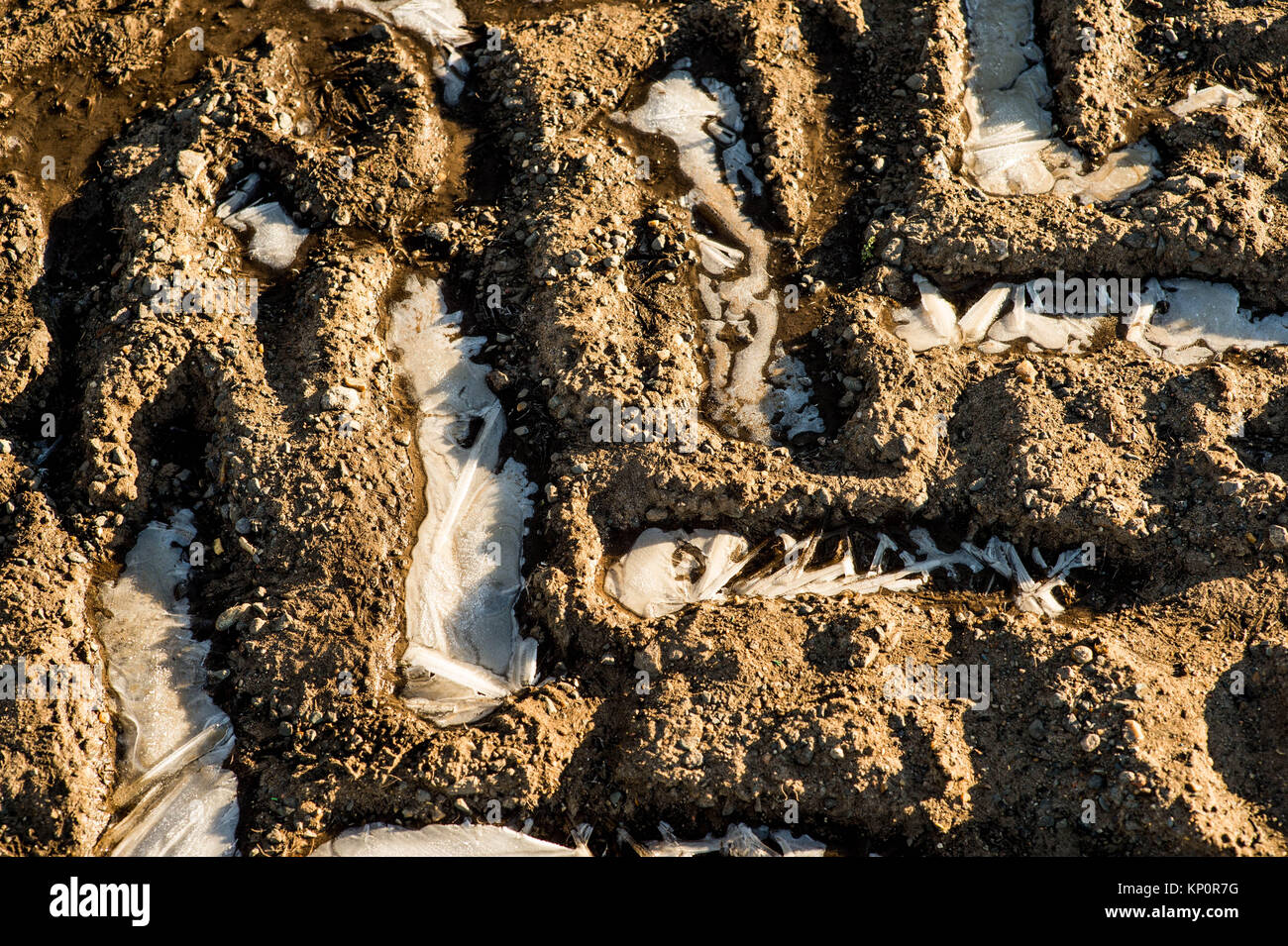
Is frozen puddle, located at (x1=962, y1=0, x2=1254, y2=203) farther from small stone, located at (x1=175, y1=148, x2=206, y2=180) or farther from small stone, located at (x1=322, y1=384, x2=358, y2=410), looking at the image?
small stone, located at (x1=175, y1=148, x2=206, y2=180)

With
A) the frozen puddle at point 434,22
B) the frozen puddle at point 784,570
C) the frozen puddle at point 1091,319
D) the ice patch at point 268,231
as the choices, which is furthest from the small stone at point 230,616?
the frozen puddle at point 1091,319

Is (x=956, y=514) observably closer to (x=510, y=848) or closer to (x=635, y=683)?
(x=635, y=683)

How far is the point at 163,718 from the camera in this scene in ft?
16.9

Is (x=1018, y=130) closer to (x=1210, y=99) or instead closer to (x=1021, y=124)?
(x=1021, y=124)

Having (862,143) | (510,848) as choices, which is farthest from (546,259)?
(510,848)

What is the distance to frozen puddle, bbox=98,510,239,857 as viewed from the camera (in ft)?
16.1

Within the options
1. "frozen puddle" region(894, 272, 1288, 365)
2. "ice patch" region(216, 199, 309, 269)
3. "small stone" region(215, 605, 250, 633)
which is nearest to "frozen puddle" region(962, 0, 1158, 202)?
"frozen puddle" region(894, 272, 1288, 365)

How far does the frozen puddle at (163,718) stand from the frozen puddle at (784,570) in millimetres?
2197

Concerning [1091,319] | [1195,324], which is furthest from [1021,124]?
[1195,324]

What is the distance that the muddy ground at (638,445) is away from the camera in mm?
4895

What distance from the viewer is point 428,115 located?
6.63 m

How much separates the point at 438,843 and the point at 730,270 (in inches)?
147
